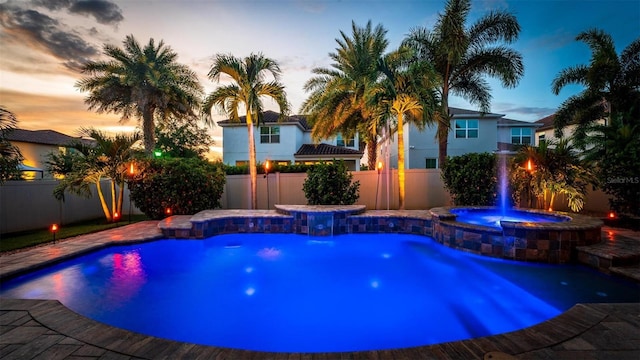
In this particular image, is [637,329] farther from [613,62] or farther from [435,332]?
[613,62]

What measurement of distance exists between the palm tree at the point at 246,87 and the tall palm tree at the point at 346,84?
2929 mm

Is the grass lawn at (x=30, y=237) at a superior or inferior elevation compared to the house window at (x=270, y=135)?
inferior

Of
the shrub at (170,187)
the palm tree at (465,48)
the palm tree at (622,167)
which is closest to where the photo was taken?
the palm tree at (622,167)

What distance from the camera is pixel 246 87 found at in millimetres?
10641

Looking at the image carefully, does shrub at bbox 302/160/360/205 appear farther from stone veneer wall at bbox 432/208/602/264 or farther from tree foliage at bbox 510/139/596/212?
tree foliage at bbox 510/139/596/212

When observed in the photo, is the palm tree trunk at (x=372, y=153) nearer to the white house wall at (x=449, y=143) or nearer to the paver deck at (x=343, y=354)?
the white house wall at (x=449, y=143)

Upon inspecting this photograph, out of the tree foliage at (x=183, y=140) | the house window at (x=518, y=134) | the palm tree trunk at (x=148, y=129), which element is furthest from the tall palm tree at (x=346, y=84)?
the tree foliage at (x=183, y=140)

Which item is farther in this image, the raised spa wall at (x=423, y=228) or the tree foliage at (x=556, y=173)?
the tree foliage at (x=556, y=173)

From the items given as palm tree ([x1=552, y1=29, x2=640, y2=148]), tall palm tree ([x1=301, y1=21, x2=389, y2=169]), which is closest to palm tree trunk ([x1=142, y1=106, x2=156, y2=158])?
tall palm tree ([x1=301, y1=21, x2=389, y2=169])

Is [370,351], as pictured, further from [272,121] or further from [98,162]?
[272,121]

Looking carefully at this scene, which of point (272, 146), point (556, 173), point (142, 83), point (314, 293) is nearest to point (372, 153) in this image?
point (556, 173)

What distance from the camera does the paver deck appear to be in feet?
7.64

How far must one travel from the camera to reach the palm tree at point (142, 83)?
16.0m

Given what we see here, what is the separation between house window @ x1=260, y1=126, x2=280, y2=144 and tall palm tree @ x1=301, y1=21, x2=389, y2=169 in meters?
6.82
